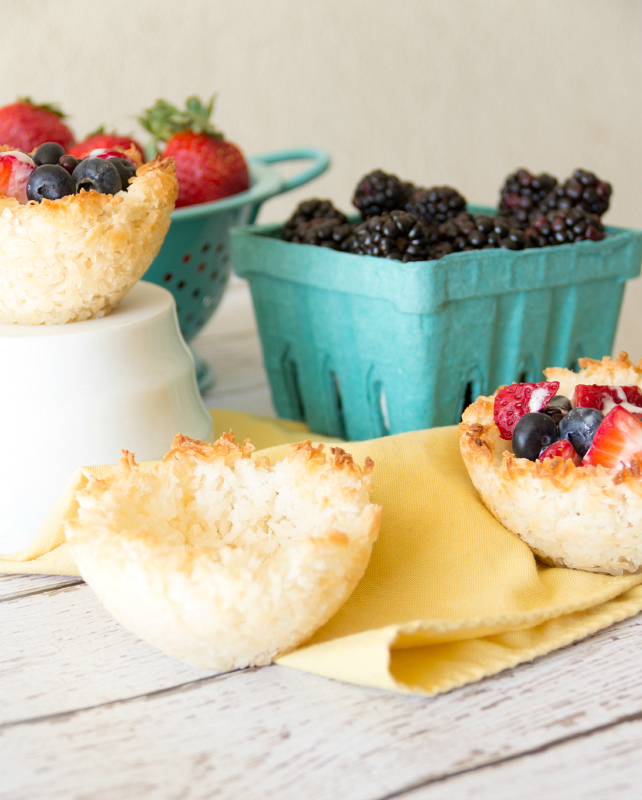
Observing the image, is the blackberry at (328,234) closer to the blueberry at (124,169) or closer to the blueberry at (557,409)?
the blueberry at (124,169)

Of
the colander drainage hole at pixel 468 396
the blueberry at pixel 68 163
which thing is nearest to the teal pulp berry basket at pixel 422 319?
the colander drainage hole at pixel 468 396

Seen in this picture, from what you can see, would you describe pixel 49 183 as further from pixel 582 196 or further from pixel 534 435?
pixel 582 196

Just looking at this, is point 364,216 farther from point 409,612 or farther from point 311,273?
point 409,612

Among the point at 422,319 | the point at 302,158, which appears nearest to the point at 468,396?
the point at 422,319

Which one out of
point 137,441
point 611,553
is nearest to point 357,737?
point 611,553

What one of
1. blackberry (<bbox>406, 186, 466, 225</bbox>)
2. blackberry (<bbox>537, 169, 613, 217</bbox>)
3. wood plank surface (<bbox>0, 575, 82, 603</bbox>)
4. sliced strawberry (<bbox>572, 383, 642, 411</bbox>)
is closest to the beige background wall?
blackberry (<bbox>537, 169, 613, 217</bbox>)

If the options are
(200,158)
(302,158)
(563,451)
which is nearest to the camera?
(563,451)

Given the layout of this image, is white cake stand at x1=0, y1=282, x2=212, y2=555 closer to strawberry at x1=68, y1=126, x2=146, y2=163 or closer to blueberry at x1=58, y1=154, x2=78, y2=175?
blueberry at x1=58, y1=154, x2=78, y2=175
